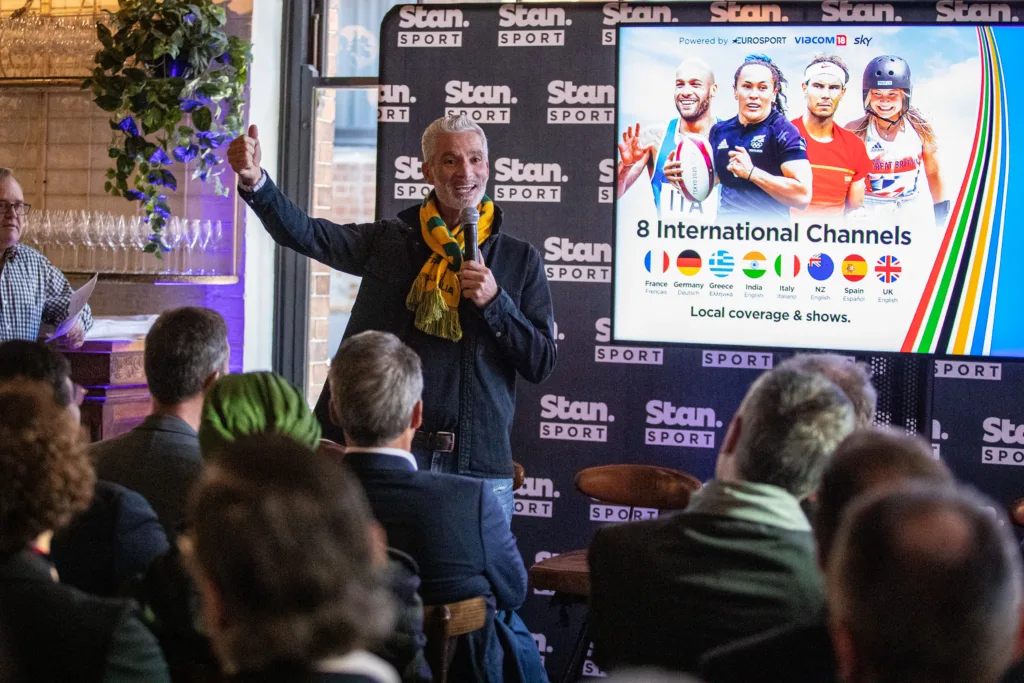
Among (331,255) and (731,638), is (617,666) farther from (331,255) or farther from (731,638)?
(331,255)

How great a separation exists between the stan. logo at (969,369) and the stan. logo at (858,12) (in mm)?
1246

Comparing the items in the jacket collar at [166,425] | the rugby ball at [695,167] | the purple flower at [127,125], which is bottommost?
the jacket collar at [166,425]

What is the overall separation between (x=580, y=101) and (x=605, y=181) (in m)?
0.33

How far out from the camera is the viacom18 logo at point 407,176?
Answer: 4355 mm

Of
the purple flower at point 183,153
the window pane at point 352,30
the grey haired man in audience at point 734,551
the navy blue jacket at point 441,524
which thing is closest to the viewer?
the grey haired man in audience at point 734,551

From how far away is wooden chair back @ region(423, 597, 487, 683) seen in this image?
2.11 metres

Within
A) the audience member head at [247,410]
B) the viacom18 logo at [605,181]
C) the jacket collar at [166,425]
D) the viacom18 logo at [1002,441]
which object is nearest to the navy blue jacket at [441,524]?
the audience member head at [247,410]

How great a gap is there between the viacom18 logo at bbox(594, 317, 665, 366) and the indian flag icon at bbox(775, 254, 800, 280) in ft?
1.78

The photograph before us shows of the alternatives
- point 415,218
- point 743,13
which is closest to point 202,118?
point 415,218

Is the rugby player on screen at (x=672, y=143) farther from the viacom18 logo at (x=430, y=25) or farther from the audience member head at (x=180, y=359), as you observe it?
the audience member head at (x=180, y=359)

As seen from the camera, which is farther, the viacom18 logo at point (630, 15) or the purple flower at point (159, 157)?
the purple flower at point (159, 157)

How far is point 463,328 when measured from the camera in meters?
3.25

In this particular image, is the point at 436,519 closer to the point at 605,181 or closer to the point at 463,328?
the point at 463,328

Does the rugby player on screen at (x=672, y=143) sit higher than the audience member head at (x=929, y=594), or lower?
higher
